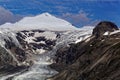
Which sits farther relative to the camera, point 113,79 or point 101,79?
point 101,79

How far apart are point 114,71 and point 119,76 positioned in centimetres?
1626

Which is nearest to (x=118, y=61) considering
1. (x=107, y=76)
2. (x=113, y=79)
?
(x=107, y=76)

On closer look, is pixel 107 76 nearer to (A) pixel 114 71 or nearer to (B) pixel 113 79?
(A) pixel 114 71

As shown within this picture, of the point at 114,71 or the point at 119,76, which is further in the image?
the point at 114,71

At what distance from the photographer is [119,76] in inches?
6658

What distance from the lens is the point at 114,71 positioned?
608 ft

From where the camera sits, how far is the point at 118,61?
644 feet

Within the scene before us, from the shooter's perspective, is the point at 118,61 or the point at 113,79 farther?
the point at 118,61

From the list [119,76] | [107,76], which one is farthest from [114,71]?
[119,76]

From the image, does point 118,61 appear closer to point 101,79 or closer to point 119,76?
point 101,79

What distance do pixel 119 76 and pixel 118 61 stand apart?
2756 cm

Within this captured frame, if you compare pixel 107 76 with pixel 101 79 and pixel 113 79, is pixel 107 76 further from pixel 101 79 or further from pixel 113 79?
pixel 113 79

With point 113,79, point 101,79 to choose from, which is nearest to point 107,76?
point 101,79

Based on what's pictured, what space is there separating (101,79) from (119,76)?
76.1 ft
